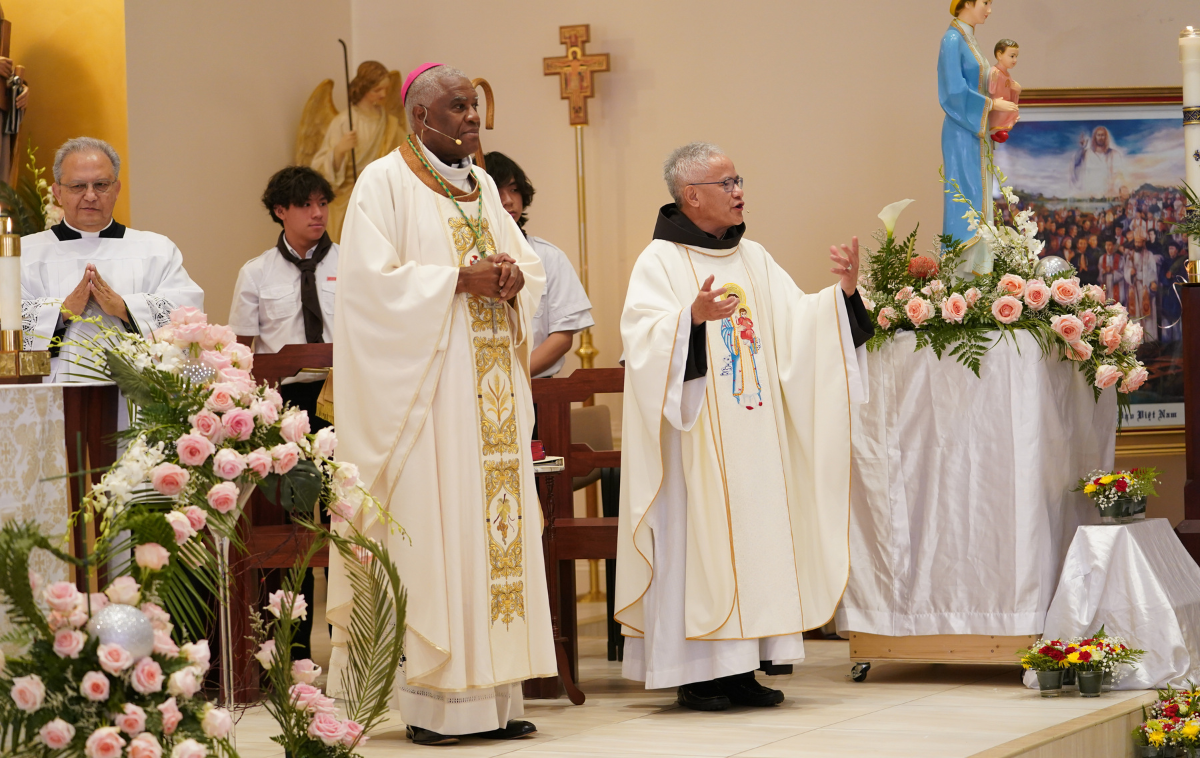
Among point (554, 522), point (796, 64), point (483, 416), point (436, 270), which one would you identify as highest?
point (796, 64)

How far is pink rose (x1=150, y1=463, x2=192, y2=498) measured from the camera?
3359mm

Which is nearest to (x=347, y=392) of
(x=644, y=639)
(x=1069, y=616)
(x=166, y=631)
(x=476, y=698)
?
(x=476, y=698)

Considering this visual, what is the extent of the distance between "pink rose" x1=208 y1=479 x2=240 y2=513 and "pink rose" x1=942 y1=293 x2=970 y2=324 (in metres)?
3.40

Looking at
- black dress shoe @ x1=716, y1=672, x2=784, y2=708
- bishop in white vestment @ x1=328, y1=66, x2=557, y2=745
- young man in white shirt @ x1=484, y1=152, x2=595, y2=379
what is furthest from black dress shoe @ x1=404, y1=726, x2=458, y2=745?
young man in white shirt @ x1=484, y1=152, x2=595, y2=379

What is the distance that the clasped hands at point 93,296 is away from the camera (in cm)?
549

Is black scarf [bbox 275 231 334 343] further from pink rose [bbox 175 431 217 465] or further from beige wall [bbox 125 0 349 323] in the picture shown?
pink rose [bbox 175 431 217 465]

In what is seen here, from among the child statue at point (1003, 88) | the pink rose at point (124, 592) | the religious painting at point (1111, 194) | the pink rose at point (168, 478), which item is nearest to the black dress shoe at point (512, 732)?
the pink rose at point (168, 478)

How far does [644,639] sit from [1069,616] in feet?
5.25

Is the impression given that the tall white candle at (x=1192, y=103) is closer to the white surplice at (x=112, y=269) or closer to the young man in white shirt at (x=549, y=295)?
the young man in white shirt at (x=549, y=295)

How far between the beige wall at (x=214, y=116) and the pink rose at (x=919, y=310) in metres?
3.85

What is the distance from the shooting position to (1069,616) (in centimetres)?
576

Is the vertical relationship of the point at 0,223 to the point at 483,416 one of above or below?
above

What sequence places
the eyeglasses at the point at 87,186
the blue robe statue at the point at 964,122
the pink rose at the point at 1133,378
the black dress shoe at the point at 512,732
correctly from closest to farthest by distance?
the black dress shoe at the point at 512,732 → the eyeglasses at the point at 87,186 → the pink rose at the point at 1133,378 → the blue robe statue at the point at 964,122

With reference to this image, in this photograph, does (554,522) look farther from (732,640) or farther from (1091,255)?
(1091,255)
